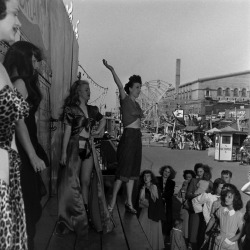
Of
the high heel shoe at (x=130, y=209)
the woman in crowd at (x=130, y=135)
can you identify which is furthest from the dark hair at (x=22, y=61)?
the high heel shoe at (x=130, y=209)

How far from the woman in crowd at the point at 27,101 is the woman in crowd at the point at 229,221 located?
7.40 feet

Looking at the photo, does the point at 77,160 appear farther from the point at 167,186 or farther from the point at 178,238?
the point at 167,186

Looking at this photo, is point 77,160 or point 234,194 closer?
point 77,160

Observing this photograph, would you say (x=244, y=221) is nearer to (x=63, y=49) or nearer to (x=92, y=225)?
(x=92, y=225)

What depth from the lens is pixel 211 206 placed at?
4.11 meters

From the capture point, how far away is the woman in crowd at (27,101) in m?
1.66

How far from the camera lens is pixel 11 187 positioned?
145cm

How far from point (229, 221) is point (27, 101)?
256cm

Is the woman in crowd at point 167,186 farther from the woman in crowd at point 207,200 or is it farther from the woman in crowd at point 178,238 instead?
the woman in crowd at point 207,200

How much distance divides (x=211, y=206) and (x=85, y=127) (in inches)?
71.5

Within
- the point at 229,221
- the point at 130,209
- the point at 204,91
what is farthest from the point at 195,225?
the point at 204,91

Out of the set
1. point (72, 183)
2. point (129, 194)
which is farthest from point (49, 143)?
point (72, 183)

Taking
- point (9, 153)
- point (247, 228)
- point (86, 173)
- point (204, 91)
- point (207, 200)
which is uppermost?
point (204, 91)

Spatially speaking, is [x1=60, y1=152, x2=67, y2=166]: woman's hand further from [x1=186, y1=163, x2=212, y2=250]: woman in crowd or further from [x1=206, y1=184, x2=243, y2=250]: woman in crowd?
[x1=186, y1=163, x2=212, y2=250]: woman in crowd
